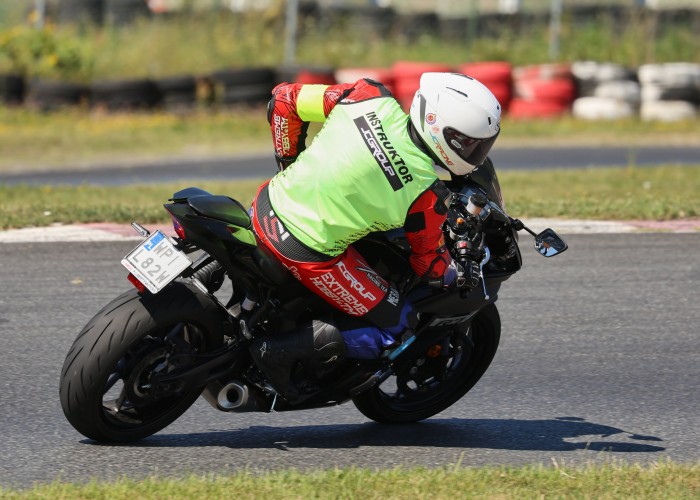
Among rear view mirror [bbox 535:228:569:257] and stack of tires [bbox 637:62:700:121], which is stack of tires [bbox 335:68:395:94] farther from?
rear view mirror [bbox 535:228:569:257]

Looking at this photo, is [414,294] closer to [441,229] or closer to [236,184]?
[441,229]

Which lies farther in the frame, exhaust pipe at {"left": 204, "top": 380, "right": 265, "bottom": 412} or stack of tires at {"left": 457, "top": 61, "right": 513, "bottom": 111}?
stack of tires at {"left": 457, "top": 61, "right": 513, "bottom": 111}

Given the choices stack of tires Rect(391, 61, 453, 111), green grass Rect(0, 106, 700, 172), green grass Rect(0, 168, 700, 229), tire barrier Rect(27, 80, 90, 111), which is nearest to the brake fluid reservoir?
green grass Rect(0, 168, 700, 229)

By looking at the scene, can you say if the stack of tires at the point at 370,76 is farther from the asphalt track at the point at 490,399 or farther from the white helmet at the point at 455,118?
the white helmet at the point at 455,118

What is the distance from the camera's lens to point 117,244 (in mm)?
9195

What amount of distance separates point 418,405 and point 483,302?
0.69 metres

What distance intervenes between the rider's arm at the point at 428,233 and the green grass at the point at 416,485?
874mm

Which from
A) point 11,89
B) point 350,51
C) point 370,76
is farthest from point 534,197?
point 350,51

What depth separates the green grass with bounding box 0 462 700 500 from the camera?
4496mm

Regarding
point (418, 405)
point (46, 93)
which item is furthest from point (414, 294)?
point (46, 93)

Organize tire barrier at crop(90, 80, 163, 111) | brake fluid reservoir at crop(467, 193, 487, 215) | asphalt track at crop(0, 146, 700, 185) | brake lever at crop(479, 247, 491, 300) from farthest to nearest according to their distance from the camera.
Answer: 1. tire barrier at crop(90, 80, 163, 111)
2. asphalt track at crop(0, 146, 700, 185)
3. brake lever at crop(479, 247, 491, 300)
4. brake fluid reservoir at crop(467, 193, 487, 215)

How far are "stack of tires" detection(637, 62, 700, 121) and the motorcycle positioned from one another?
1411 cm

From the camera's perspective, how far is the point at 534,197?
11.8 m

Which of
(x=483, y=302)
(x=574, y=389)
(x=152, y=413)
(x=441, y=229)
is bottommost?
(x=574, y=389)
